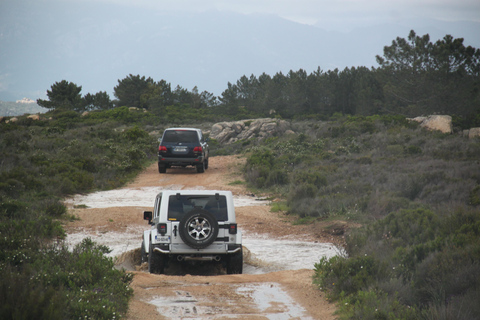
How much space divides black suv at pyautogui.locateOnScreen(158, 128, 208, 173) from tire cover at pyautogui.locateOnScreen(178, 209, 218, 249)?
14730 millimetres

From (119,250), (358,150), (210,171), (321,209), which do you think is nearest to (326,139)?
(358,150)

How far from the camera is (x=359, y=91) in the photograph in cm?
5550

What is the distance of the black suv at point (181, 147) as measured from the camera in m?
22.6

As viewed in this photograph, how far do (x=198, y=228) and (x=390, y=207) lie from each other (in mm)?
7735

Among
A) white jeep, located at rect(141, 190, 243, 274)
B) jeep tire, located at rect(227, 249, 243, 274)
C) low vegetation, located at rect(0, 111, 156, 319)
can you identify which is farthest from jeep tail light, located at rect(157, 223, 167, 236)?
jeep tire, located at rect(227, 249, 243, 274)

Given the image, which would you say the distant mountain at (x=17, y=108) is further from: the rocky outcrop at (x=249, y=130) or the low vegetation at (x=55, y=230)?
the low vegetation at (x=55, y=230)

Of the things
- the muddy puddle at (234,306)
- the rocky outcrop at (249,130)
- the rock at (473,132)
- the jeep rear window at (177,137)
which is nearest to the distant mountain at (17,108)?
the rocky outcrop at (249,130)

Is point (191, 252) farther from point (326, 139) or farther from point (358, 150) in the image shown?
point (326, 139)

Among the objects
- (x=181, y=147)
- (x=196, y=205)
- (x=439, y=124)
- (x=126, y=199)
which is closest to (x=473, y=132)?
(x=439, y=124)

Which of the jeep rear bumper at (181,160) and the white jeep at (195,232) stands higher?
the jeep rear bumper at (181,160)

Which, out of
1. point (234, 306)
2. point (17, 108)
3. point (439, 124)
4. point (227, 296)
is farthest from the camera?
point (17, 108)

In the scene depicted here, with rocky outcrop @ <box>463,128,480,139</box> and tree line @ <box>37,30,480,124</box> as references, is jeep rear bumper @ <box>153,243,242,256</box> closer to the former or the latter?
rocky outcrop @ <box>463,128,480,139</box>

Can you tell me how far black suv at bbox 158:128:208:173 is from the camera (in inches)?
890

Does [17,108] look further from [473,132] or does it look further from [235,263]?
[235,263]
